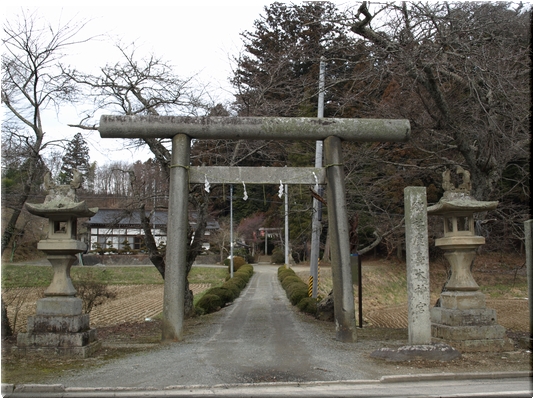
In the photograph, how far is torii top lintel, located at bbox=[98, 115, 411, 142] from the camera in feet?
30.1

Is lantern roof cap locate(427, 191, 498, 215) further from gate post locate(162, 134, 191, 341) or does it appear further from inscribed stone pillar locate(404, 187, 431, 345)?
gate post locate(162, 134, 191, 341)

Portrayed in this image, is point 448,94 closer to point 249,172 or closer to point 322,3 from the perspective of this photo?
point 322,3

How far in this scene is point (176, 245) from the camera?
9.09 m

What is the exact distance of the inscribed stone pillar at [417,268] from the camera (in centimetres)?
798

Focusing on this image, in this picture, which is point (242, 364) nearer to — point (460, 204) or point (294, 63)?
point (460, 204)

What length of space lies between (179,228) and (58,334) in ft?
9.33

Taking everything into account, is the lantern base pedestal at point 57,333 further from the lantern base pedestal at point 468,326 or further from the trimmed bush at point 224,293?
the trimmed bush at point 224,293

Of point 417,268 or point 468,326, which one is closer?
point 417,268

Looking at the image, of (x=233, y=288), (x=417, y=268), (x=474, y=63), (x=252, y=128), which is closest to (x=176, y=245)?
(x=252, y=128)

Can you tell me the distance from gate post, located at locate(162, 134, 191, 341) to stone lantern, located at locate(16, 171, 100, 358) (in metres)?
1.44

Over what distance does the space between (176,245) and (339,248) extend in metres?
3.26

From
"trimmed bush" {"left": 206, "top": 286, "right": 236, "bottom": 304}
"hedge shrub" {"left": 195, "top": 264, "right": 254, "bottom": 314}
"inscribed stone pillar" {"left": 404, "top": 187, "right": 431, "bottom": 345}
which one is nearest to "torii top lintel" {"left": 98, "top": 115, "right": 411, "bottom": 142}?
"inscribed stone pillar" {"left": 404, "top": 187, "right": 431, "bottom": 345}

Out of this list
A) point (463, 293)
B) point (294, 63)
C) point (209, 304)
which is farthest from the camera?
point (209, 304)

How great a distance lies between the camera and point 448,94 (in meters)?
12.2
